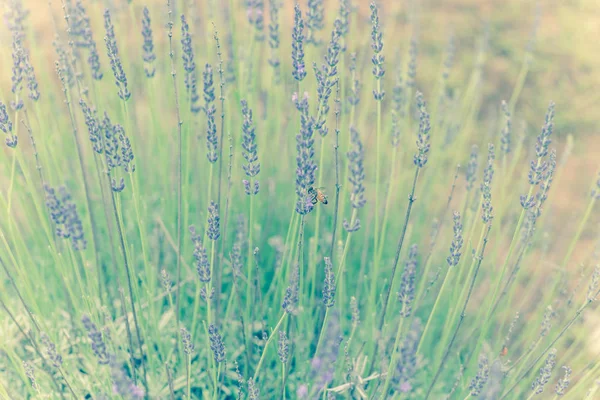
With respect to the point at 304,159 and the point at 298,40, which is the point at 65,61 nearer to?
the point at 298,40

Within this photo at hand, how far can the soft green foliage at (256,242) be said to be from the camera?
1523 mm

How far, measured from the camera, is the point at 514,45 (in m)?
4.29

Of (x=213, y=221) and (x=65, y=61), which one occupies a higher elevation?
(x=65, y=61)

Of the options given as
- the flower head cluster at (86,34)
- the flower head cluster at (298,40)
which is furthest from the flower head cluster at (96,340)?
the flower head cluster at (86,34)

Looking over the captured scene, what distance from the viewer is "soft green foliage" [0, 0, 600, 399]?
1.52m

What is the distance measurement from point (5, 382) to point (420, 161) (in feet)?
5.17

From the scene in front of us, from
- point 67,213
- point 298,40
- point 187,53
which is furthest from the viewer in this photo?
point 187,53

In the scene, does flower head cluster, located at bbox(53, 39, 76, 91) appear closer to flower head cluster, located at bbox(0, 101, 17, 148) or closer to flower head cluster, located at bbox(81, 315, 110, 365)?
flower head cluster, located at bbox(0, 101, 17, 148)

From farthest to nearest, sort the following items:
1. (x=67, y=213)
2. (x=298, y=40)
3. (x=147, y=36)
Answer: (x=147, y=36), (x=298, y=40), (x=67, y=213)

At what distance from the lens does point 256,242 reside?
7.68 feet

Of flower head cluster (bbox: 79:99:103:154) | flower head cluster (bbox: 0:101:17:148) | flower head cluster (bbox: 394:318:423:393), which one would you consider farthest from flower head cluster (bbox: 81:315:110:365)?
flower head cluster (bbox: 394:318:423:393)

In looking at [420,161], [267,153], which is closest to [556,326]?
[420,161]

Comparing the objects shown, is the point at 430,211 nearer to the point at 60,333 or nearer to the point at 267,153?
the point at 267,153

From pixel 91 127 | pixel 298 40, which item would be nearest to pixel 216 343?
pixel 91 127
